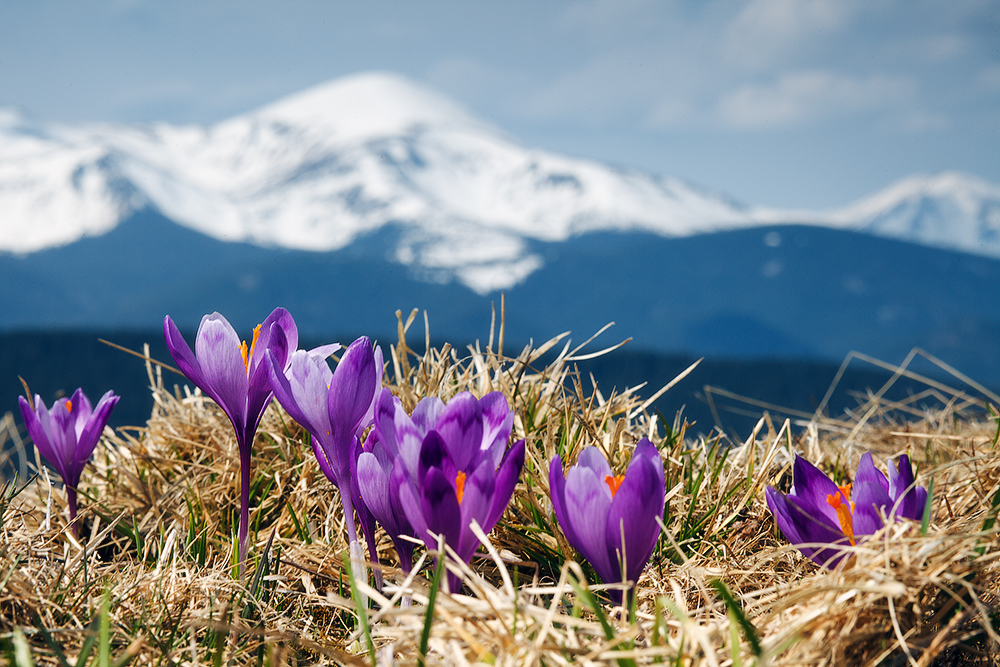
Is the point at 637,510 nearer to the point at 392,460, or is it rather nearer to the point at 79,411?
the point at 392,460

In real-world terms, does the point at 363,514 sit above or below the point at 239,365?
below

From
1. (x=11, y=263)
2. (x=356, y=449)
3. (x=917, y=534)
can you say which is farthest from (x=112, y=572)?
(x=11, y=263)

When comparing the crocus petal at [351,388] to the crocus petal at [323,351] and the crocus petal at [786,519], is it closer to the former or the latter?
the crocus petal at [323,351]

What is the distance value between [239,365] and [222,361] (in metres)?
0.03

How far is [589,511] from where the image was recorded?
0.99 m

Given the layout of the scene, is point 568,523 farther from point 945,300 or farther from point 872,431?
point 945,300

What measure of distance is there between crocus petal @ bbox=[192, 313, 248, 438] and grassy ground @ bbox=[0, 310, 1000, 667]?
0.29 meters

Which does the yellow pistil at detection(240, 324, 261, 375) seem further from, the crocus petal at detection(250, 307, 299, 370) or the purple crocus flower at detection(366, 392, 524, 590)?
the purple crocus flower at detection(366, 392, 524, 590)

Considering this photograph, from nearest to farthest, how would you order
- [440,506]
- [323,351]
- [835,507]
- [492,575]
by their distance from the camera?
[440,506] < [835,507] < [323,351] < [492,575]

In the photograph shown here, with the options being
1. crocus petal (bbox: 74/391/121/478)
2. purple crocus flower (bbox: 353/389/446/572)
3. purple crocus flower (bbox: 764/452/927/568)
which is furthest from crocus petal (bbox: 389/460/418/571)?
crocus petal (bbox: 74/391/121/478)

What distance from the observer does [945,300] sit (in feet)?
607

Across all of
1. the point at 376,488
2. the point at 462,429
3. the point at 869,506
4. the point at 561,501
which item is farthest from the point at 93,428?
the point at 869,506

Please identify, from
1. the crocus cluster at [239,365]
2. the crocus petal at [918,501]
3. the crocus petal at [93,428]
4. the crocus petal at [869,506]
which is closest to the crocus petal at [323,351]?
the crocus cluster at [239,365]

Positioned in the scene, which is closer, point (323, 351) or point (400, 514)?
point (400, 514)
